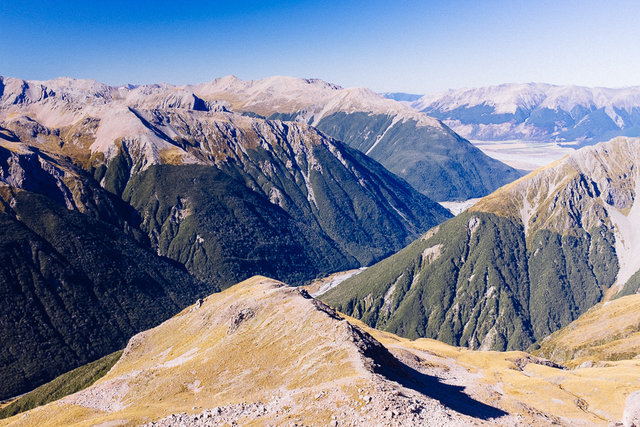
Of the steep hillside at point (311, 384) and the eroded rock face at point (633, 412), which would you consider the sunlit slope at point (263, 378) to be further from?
the eroded rock face at point (633, 412)

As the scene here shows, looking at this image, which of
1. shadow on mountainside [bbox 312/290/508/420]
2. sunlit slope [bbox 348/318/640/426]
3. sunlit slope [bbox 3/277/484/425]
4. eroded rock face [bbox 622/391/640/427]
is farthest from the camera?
sunlit slope [bbox 348/318/640/426]

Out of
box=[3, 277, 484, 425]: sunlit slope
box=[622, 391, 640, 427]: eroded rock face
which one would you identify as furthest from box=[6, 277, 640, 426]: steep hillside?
box=[622, 391, 640, 427]: eroded rock face

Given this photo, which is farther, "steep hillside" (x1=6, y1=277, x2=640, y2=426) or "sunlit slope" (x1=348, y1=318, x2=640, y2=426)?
"sunlit slope" (x1=348, y1=318, x2=640, y2=426)

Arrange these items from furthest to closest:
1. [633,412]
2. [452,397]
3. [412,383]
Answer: [452,397]
[412,383]
[633,412]

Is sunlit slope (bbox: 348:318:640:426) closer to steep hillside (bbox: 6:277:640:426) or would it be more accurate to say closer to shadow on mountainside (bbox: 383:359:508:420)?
steep hillside (bbox: 6:277:640:426)

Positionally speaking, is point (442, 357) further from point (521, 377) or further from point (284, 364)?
point (284, 364)

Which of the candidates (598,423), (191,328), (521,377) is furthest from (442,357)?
(191,328)

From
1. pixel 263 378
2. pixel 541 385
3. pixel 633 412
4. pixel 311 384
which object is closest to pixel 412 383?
pixel 311 384

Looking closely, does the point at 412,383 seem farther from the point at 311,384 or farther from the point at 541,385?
the point at 541,385

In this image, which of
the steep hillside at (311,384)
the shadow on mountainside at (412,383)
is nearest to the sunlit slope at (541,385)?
the steep hillside at (311,384)
